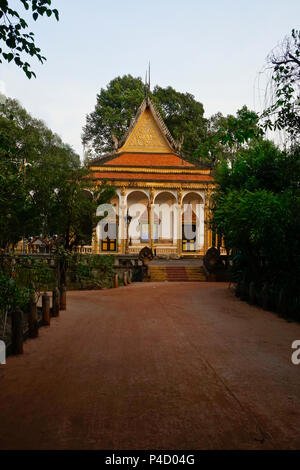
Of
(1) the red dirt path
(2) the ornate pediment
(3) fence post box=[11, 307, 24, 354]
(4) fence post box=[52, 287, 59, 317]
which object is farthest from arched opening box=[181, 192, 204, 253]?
(3) fence post box=[11, 307, 24, 354]

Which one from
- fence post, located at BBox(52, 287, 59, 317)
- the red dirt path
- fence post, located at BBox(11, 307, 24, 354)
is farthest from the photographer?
fence post, located at BBox(52, 287, 59, 317)

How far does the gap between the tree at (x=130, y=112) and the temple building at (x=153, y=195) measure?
41.0 ft

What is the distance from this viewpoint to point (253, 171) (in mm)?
14352

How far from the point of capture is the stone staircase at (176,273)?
21683 millimetres

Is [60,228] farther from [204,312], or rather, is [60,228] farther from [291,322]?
[291,322]

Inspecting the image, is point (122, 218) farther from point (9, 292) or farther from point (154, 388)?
point (154, 388)

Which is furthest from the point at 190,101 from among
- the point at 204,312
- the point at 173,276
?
the point at 204,312

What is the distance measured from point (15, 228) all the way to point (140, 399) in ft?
36.7

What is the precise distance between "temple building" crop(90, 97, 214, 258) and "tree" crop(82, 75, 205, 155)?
12.5 meters

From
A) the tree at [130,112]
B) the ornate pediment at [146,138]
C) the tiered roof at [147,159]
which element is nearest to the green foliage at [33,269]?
the tiered roof at [147,159]

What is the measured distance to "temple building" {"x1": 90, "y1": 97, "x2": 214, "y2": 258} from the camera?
27.3 meters

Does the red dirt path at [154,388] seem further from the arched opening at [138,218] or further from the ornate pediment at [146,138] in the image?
the ornate pediment at [146,138]

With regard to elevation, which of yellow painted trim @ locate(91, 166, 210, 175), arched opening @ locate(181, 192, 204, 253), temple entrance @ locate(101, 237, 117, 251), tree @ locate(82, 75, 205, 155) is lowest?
temple entrance @ locate(101, 237, 117, 251)

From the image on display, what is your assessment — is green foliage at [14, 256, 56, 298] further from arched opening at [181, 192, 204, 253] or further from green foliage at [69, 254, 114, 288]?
arched opening at [181, 192, 204, 253]
